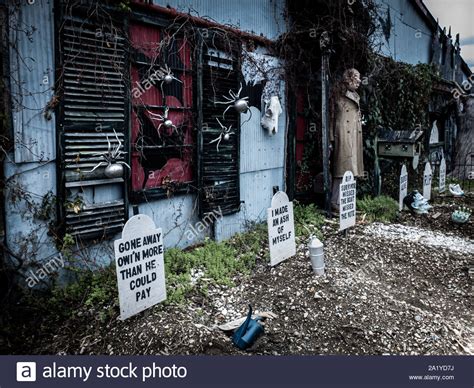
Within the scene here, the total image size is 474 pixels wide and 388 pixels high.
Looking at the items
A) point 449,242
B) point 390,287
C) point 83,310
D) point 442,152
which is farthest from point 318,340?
point 442,152

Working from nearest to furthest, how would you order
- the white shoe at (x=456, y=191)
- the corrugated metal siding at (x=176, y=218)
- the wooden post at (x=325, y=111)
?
the corrugated metal siding at (x=176, y=218) < the wooden post at (x=325, y=111) < the white shoe at (x=456, y=191)

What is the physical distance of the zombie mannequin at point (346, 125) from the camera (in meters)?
7.08

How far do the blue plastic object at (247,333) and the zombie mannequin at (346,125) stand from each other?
4.34 m

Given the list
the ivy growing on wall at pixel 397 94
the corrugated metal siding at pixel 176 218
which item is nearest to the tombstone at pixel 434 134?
the ivy growing on wall at pixel 397 94

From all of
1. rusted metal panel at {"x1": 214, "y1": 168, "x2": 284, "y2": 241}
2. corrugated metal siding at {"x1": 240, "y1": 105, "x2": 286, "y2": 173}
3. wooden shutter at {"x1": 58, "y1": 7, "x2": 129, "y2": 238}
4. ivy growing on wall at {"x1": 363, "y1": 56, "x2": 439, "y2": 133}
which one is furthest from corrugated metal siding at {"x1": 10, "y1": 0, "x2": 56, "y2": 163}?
ivy growing on wall at {"x1": 363, "y1": 56, "x2": 439, "y2": 133}

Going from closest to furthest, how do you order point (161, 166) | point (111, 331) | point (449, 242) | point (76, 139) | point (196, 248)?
1. point (111, 331)
2. point (76, 139)
3. point (161, 166)
4. point (196, 248)
5. point (449, 242)

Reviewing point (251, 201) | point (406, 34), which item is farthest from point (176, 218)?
point (406, 34)

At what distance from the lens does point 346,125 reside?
7.13 meters

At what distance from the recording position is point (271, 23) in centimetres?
638

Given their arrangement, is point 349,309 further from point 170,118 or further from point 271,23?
point 271,23

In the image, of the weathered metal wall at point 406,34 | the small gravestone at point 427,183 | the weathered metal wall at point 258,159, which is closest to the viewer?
the weathered metal wall at point 258,159

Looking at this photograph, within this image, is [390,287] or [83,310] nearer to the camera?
[83,310]

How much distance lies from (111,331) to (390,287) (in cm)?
285

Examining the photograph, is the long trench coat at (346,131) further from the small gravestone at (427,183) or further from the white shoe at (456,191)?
the white shoe at (456,191)
